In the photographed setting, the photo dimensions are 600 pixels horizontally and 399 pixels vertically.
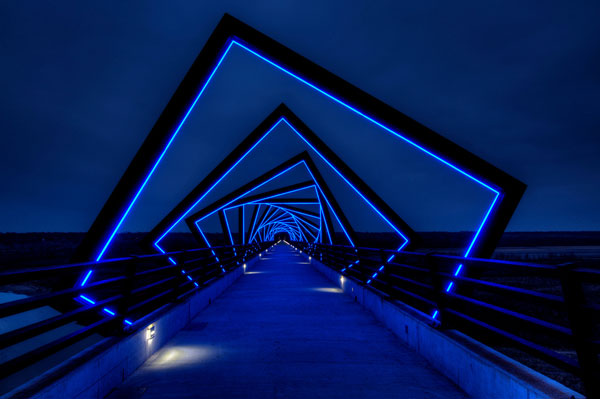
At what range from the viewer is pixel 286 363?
15.5ft

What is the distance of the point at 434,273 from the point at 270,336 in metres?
2.97

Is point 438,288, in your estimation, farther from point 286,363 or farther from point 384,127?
point 384,127

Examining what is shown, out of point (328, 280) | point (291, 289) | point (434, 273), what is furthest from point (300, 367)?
point (328, 280)

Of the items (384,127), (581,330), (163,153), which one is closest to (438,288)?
(581,330)

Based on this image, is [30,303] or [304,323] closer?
[30,303]

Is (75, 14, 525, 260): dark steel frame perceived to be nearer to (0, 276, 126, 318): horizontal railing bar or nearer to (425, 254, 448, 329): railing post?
(425, 254, 448, 329): railing post

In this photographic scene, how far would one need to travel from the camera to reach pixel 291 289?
12234 mm

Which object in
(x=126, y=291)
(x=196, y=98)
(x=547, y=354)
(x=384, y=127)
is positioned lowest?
(x=547, y=354)

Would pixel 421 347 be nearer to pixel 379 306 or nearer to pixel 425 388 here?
pixel 425 388

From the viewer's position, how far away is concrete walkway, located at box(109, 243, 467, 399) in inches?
152

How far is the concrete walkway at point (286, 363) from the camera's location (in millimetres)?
3859

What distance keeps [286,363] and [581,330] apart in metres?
3.35

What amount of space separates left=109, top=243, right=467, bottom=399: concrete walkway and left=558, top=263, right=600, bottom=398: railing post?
1.44m

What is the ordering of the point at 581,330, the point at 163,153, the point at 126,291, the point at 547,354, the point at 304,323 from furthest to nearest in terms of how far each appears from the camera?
the point at 163,153, the point at 304,323, the point at 126,291, the point at 547,354, the point at 581,330
